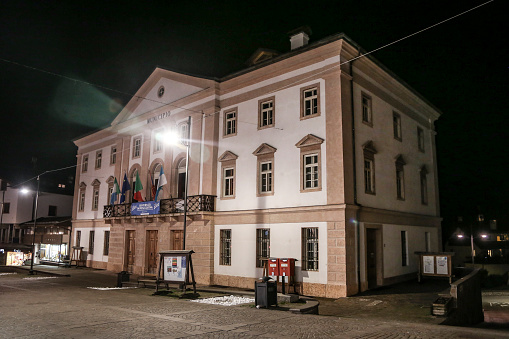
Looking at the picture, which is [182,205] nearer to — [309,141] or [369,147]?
[309,141]

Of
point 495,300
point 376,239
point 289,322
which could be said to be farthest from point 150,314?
point 495,300

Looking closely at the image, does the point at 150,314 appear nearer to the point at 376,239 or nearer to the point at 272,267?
the point at 272,267

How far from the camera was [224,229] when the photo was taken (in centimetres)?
2258

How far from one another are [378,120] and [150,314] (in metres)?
15.1

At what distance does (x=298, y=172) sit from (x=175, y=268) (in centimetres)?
722

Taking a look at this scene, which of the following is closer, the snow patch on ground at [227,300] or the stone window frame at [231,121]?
the snow patch on ground at [227,300]

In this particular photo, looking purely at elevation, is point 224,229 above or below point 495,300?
above

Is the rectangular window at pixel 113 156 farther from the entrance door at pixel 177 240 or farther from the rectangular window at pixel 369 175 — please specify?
the rectangular window at pixel 369 175

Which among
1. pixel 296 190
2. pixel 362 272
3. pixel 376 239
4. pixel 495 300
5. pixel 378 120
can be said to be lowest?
pixel 495 300

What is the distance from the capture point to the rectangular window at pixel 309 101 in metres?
19.6

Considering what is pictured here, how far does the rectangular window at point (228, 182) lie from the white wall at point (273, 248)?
189 centimetres

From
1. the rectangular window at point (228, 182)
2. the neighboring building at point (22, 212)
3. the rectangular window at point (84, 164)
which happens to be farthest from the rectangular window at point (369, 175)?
the neighboring building at point (22, 212)

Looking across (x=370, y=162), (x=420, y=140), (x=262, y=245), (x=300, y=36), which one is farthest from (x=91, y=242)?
(x=420, y=140)

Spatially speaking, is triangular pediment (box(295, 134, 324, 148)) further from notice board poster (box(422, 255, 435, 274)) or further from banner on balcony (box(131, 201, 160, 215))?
banner on balcony (box(131, 201, 160, 215))
